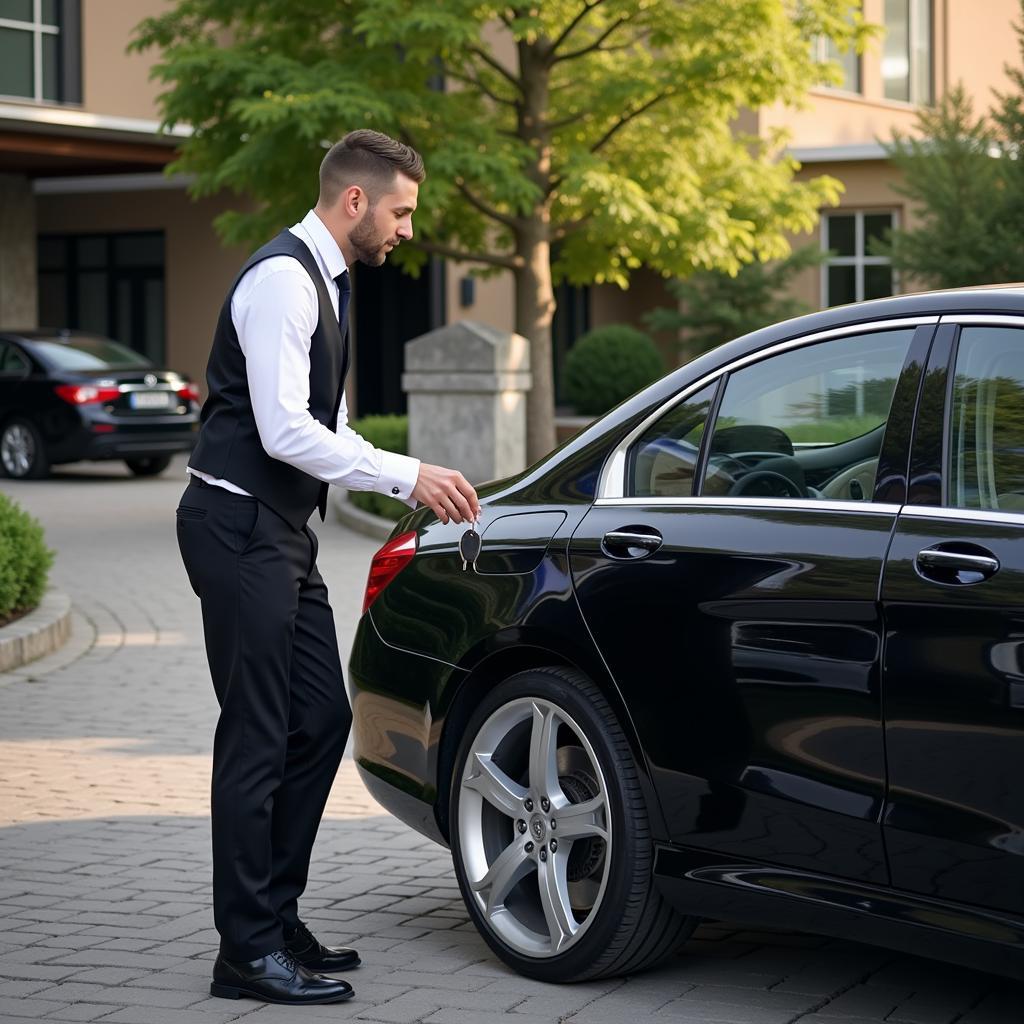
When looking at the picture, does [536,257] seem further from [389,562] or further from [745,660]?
[745,660]

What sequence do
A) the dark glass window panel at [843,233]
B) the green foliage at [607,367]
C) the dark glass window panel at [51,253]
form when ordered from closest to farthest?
the dark glass window panel at [843,233] < the green foliage at [607,367] < the dark glass window panel at [51,253]

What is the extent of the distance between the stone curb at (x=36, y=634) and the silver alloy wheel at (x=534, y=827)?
5419 millimetres

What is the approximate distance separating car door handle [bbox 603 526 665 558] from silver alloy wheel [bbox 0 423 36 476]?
18306 mm

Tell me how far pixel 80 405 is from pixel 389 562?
16.9 m

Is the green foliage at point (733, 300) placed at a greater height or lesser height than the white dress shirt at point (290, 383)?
greater

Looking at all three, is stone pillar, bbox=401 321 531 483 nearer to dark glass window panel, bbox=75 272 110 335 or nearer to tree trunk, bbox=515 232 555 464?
tree trunk, bbox=515 232 555 464

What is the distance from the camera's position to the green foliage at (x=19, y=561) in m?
9.84

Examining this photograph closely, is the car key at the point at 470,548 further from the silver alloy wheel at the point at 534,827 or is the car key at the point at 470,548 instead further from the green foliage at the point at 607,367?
the green foliage at the point at 607,367

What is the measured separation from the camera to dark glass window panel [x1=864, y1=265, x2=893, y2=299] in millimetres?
29562

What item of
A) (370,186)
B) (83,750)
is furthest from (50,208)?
(370,186)

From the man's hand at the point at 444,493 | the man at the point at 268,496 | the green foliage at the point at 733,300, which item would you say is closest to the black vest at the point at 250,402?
the man at the point at 268,496

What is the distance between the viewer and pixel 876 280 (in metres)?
29.9

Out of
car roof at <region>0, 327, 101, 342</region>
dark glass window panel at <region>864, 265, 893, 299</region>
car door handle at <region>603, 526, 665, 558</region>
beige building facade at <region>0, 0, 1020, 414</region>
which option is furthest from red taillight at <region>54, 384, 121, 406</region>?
car door handle at <region>603, 526, 665, 558</region>

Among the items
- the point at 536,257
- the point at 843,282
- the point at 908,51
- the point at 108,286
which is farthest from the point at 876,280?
the point at 108,286
